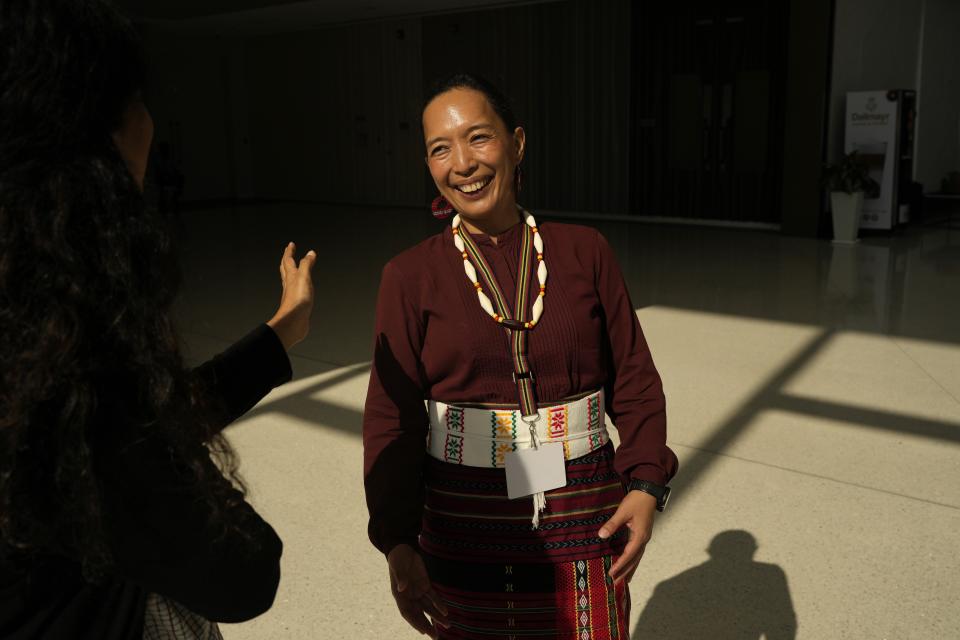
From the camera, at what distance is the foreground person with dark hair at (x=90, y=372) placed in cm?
91

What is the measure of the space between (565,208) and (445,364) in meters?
17.2

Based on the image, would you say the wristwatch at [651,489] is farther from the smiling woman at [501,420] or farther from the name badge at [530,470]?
the name badge at [530,470]

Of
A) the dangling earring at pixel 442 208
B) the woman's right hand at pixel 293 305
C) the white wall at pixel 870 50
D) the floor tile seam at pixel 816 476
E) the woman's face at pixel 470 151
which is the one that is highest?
the white wall at pixel 870 50

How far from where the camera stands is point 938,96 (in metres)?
17.2

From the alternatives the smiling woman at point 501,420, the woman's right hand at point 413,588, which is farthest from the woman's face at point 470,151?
the woman's right hand at point 413,588

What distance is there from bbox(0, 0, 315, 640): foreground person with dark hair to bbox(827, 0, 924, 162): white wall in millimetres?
14405

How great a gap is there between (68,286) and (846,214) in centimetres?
1372

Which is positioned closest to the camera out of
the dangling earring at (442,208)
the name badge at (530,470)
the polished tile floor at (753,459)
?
the name badge at (530,470)

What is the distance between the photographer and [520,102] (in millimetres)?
18531

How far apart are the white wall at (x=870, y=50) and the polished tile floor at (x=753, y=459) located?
15.4 feet

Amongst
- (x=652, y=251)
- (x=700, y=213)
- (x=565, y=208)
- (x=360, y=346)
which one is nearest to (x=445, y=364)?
(x=360, y=346)

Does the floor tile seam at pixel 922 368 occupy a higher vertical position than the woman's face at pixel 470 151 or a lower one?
lower

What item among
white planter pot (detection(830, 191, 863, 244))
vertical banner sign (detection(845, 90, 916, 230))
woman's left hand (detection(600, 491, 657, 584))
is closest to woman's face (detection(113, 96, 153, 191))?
woman's left hand (detection(600, 491, 657, 584))

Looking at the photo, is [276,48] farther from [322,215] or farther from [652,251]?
[652,251]
